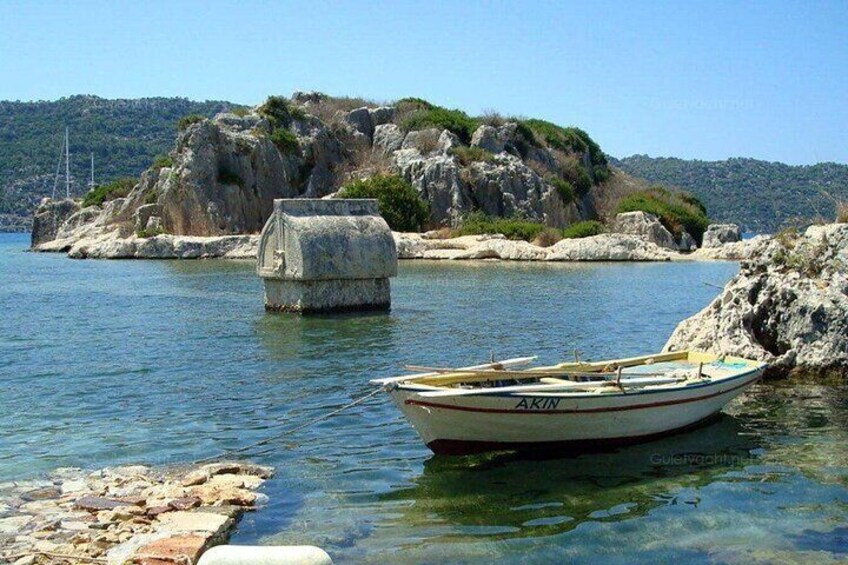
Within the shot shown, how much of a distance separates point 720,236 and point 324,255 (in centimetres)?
4708

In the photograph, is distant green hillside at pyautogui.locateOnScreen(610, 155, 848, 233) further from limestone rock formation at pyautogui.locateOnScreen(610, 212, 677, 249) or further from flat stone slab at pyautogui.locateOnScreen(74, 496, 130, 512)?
flat stone slab at pyautogui.locateOnScreen(74, 496, 130, 512)

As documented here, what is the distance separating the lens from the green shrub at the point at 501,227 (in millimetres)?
62656

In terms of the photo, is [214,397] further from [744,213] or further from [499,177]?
[744,213]

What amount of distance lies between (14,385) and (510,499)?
34.6ft

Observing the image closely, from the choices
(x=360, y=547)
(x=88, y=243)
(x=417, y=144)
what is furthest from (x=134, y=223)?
(x=360, y=547)

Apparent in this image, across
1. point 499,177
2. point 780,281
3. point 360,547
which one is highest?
point 499,177

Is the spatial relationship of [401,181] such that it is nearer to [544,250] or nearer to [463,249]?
[463,249]

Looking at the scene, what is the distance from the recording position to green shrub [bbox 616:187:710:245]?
240ft

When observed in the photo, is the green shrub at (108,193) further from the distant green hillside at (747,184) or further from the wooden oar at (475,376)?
the wooden oar at (475,376)

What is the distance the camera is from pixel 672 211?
2950 inches

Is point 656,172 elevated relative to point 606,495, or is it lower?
elevated

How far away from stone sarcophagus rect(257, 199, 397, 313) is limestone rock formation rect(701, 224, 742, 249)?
44.2 meters

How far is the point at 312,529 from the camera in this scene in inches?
384

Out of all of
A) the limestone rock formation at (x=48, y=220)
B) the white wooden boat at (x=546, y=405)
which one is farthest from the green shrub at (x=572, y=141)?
the white wooden boat at (x=546, y=405)
